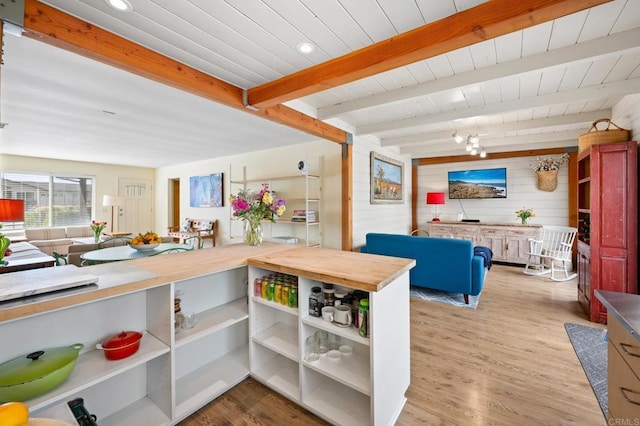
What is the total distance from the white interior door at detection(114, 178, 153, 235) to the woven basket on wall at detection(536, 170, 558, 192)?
9713 mm

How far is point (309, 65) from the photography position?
216 centimetres

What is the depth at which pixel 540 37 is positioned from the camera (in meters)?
1.89

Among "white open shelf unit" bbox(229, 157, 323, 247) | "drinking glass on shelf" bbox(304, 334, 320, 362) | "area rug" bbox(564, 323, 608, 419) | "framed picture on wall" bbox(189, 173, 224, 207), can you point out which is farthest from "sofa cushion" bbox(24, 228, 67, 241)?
"area rug" bbox(564, 323, 608, 419)

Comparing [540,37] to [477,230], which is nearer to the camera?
[540,37]

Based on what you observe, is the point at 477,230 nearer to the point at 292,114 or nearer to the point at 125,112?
the point at 292,114

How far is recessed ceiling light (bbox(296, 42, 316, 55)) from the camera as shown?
1.88 m

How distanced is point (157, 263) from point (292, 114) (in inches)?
80.4

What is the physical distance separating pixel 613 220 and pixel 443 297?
6.31 ft

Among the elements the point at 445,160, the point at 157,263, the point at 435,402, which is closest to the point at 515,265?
the point at 445,160

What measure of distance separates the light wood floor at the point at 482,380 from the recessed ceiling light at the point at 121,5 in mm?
2416

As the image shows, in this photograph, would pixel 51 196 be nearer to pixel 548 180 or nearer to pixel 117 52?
pixel 117 52

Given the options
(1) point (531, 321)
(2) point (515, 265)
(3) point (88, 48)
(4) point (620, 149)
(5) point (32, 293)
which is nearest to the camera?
(5) point (32, 293)

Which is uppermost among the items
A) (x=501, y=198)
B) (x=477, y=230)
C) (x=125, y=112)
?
(x=125, y=112)

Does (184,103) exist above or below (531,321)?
above
